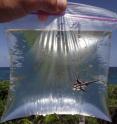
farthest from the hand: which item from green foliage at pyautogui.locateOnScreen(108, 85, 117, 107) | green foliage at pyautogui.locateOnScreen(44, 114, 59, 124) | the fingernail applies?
green foliage at pyautogui.locateOnScreen(108, 85, 117, 107)

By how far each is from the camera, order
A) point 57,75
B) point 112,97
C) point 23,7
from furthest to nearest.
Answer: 1. point 112,97
2. point 57,75
3. point 23,7

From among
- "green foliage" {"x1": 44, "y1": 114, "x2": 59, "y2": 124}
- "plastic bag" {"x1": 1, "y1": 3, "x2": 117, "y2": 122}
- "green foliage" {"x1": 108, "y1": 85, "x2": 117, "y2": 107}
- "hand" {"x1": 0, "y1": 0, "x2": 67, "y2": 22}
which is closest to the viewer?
"hand" {"x1": 0, "y1": 0, "x2": 67, "y2": 22}

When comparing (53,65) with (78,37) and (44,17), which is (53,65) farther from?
(44,17)

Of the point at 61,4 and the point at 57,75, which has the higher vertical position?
the point at 57,75

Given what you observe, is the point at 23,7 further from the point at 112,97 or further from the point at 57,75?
the point at 112,97

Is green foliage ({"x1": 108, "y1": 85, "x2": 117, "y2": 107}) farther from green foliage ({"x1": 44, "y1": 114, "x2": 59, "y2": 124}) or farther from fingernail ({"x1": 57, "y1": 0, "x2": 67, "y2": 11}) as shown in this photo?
fingernail ({"x1": 57, "y1": 0, "x2": 67, "y2": 11})

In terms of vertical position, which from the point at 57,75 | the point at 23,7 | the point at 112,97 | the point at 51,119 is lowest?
the point at 51,119

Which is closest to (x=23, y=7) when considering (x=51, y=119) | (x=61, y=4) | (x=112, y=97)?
(x=61, y=4)

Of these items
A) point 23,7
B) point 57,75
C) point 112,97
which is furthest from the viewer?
point 112,97

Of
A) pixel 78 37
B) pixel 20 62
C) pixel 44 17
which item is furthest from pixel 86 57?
pixel 44 17
